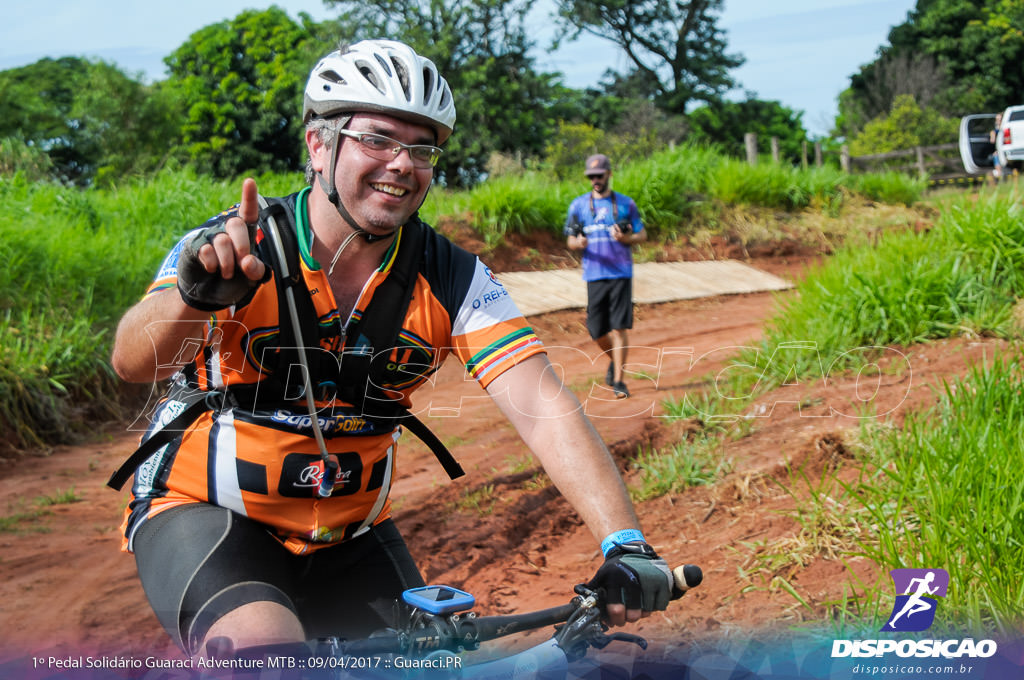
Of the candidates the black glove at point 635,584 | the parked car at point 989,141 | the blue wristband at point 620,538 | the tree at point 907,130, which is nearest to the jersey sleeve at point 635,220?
the parked car at point 989,141

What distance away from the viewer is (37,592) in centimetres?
471

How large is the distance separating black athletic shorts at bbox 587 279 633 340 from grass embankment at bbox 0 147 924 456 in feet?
14.9

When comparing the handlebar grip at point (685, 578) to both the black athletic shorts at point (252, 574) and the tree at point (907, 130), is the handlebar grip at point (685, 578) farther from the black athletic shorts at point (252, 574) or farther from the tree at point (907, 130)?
the tree at point (907, 130)

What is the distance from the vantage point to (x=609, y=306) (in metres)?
8.98

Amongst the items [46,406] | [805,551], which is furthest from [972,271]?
[46,406]

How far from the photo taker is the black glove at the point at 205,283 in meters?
1.90

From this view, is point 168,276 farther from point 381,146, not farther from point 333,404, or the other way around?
point 381,146

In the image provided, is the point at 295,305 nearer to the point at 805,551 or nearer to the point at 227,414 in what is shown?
the point at 227,414

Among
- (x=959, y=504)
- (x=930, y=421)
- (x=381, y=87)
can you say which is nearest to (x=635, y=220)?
(x=930, y=421)

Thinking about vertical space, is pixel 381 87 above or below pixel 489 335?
above

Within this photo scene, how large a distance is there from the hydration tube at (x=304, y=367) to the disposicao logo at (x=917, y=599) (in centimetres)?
200

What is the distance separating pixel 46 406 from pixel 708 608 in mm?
5887

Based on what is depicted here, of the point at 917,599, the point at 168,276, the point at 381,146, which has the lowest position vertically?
the point at 917,599

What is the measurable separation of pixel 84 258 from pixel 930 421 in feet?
25.4
